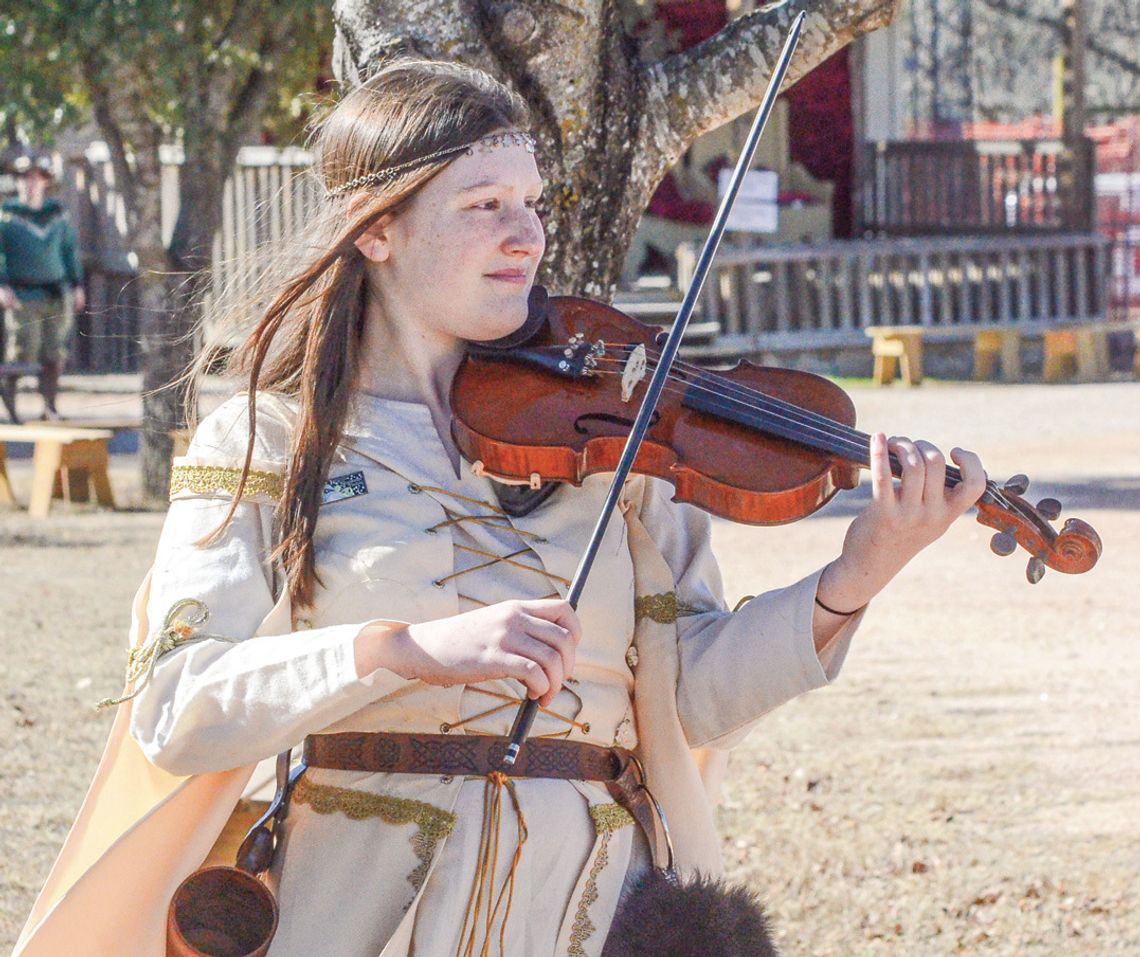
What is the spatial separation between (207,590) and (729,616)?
710 mm

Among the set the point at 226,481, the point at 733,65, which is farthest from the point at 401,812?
the point at 733,65

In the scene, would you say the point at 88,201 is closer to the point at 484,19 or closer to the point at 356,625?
the point at 484,19

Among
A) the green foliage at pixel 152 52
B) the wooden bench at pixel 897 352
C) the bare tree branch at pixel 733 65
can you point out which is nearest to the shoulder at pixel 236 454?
the bare tree branch at pixel 733 65

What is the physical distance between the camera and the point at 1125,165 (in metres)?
28.7

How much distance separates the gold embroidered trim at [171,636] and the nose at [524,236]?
584 mm

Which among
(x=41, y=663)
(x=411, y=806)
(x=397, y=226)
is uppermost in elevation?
(x=397, y=226)

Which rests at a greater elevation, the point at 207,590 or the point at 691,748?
the point at 207,590

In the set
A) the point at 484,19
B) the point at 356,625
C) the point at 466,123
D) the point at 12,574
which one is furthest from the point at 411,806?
the point at 12,574

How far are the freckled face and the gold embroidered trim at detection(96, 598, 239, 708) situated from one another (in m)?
0.50

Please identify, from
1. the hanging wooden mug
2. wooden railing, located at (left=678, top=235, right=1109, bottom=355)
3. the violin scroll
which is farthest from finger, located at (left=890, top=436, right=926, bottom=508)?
wooden railing, located at (left=678, top=235, right=1109, bottom=355)

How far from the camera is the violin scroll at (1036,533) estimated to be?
240 centimetres

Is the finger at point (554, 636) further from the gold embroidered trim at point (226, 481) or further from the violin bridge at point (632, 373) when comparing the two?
the violin bridge at point (632, 373)

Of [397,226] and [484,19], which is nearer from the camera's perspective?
[397,226]

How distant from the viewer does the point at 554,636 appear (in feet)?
6.47
